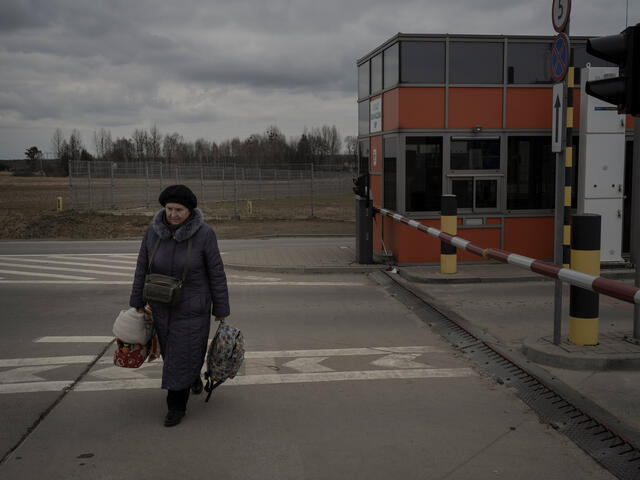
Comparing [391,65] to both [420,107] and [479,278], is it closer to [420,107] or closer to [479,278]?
[420,107]

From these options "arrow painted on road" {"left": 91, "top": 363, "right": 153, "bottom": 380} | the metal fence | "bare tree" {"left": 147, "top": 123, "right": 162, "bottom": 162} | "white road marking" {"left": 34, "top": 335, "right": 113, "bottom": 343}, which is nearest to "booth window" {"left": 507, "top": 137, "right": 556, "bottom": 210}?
"white road marking" {"left": 34, "top": 335, "right": 113, "bottom": 343}

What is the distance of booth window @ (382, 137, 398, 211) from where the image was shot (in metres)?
12.4

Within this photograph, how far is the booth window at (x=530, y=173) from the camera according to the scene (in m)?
12.4

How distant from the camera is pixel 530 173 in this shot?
12430 millimetres

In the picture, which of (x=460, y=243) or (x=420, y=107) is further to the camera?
(x=420, y=107)

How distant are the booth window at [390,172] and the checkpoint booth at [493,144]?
0.05 meters

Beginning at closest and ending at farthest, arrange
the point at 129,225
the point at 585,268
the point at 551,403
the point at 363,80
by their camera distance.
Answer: the point at 551,403 < the point at 585,268 < the point at 363,80 < the point at 129,225

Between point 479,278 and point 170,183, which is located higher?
point 170,183

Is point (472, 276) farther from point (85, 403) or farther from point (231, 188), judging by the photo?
point (231, 188)

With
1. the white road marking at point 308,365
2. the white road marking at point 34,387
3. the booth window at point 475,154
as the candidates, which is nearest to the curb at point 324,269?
the booth window at point 475,154

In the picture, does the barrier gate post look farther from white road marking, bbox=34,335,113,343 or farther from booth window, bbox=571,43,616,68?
white road marking, bbox=34,335,113,343

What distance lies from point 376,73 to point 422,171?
95.3 inches

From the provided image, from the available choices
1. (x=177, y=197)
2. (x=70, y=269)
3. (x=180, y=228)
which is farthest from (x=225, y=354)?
(x=70, y=269)

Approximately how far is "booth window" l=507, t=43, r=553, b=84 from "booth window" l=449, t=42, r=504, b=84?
0.19 meters
